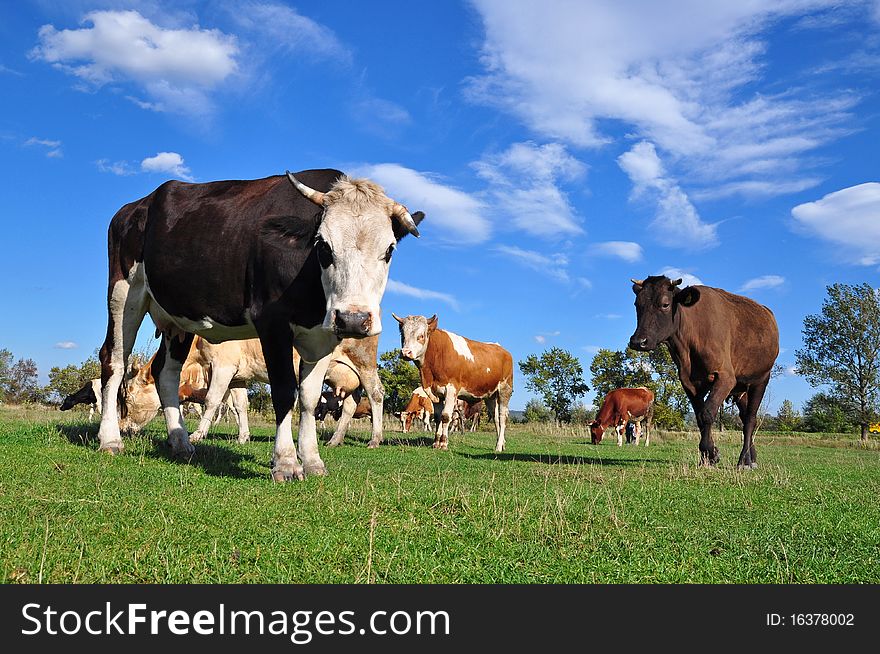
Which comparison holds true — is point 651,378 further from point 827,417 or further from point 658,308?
point 658,308

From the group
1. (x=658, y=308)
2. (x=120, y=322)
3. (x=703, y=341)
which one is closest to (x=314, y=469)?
(x=120, y=322)

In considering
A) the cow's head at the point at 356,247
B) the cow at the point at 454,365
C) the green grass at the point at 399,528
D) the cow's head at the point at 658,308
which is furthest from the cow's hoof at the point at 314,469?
the cow at the point at 454,365

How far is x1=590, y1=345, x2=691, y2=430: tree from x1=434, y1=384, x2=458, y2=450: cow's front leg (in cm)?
3855

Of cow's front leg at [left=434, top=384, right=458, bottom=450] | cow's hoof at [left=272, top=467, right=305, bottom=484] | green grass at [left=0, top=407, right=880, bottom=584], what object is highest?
cow's front leg at [left=434, top=384, right=458, bottom=450]

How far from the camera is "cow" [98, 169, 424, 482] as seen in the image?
239 inches

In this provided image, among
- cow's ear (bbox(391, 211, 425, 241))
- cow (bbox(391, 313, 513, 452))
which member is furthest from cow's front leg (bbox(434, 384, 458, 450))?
cow's ear (bbox(391, 211, 425, 241))

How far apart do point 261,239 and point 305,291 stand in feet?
2.67

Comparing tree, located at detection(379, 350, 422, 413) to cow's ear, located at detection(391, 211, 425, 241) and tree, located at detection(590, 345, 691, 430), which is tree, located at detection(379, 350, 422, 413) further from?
cow's ear, located at detection(391, 211, 425, 241)

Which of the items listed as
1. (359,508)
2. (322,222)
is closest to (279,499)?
(359,508)

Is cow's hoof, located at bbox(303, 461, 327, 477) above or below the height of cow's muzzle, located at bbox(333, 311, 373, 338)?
below

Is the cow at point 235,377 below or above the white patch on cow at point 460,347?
below

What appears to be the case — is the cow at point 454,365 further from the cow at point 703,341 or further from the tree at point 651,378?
the tree at point 651,378

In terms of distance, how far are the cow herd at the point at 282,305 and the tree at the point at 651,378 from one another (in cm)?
4283

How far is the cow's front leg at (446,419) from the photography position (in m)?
14.1
